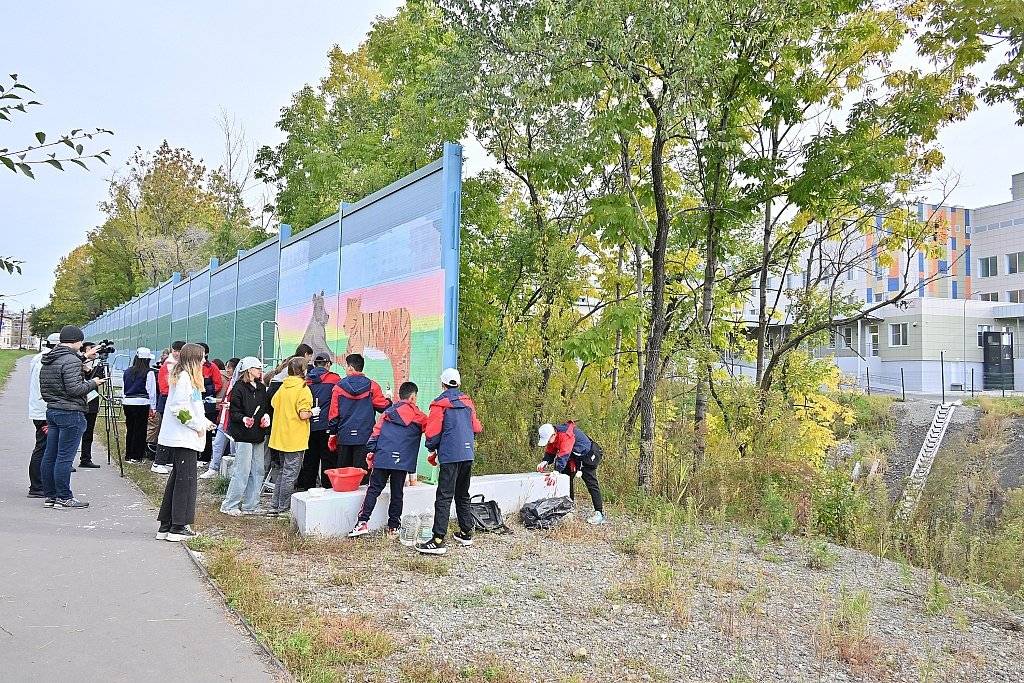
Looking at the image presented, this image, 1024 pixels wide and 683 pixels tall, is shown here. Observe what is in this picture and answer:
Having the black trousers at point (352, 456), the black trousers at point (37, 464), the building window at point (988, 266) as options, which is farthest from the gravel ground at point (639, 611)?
the building window at point (988, 266)

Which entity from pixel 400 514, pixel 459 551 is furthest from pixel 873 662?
pixel 400 514

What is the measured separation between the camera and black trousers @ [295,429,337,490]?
9.66 meters

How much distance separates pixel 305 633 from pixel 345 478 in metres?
3.23

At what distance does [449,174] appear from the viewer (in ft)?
30.6

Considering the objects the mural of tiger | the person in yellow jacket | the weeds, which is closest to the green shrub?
the weeds

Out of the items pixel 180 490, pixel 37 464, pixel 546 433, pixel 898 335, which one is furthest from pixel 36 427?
pixel 898 335

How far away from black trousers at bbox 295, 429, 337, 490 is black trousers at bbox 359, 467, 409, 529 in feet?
5.51

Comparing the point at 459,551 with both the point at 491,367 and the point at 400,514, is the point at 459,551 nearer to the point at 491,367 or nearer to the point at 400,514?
the point at 400,514

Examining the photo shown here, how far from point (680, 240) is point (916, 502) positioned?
18.9 feet

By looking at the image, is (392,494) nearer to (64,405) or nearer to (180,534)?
(180,534)

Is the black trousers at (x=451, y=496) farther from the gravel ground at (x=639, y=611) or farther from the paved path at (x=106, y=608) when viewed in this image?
the paved path at (x=106, y=608)

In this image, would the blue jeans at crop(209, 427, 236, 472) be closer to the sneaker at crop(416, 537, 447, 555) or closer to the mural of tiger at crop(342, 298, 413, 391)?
the mural of tiger at crop(342, 298, 413, 391)

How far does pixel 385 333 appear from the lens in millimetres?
10586

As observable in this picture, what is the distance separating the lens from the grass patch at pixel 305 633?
4.71 metres
